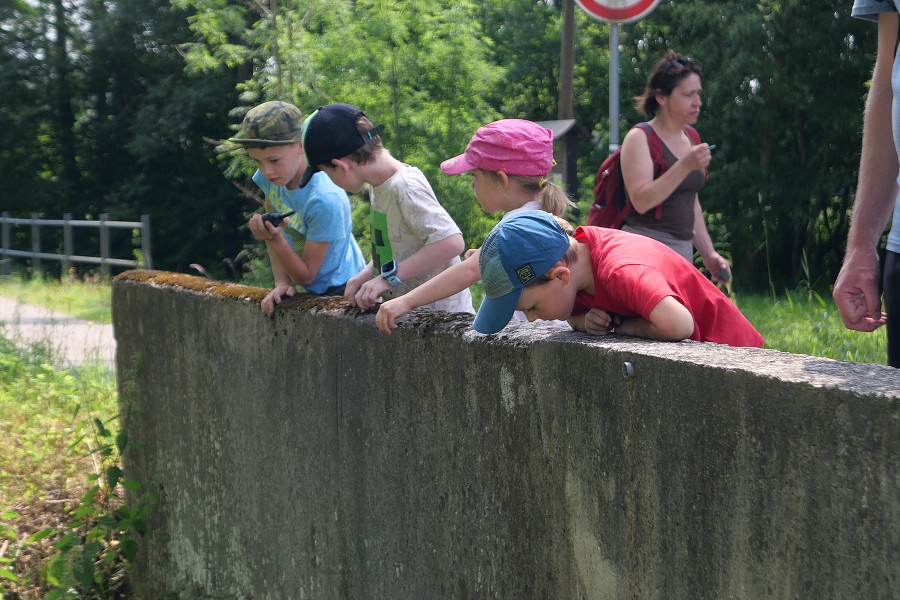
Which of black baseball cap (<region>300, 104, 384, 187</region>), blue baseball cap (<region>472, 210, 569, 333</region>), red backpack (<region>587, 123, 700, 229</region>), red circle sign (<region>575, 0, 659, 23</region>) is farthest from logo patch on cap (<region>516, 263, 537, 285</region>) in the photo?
red circle sign (<region>575, 0, 659, 23</region>)

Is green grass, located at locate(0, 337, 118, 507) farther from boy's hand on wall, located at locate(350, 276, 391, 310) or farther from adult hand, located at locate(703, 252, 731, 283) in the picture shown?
adult hand, located at locate(703, 252, 731, 283)

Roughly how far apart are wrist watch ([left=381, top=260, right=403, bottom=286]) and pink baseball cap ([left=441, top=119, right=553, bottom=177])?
0.39m

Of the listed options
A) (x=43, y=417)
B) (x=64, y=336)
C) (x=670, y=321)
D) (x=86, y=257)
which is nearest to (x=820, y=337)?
(x=670, y=321)

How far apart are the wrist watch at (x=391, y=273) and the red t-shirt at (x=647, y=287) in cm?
83

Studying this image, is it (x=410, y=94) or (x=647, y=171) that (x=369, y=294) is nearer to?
(x=647, y=171)

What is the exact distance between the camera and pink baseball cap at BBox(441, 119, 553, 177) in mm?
3299

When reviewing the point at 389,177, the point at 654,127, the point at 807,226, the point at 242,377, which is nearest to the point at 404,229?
the point at 389,177

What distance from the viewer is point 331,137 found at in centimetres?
354

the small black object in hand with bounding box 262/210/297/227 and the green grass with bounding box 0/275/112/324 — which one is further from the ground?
the small black object in hand with bounding box 262/210/297/227

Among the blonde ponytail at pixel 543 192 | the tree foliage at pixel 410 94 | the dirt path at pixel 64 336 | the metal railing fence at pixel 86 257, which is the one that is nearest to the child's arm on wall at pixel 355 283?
the blonde ponytail at pixel 543 192

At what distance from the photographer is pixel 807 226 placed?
623 inches

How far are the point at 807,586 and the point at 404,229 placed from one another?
2167 mm

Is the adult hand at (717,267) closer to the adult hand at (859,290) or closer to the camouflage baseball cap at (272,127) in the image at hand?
the camouflage baseball cap at (272,127)

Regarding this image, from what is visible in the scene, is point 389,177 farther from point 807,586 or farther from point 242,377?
point 807,586
